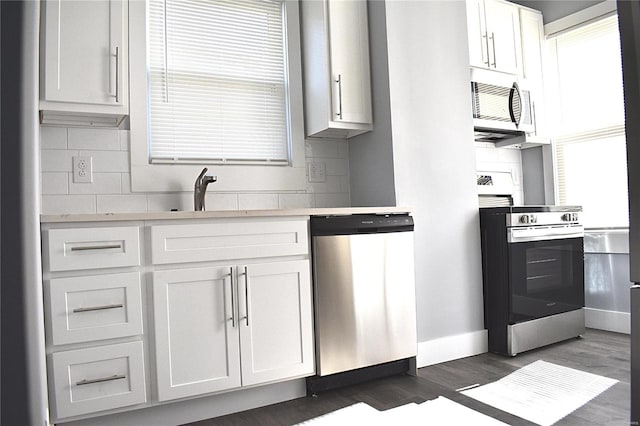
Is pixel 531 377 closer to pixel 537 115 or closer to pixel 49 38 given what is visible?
pixel 537 115

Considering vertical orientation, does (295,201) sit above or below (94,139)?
below

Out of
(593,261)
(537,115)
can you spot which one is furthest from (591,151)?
(593,261)

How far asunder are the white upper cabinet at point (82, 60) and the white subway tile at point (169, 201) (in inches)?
20.0

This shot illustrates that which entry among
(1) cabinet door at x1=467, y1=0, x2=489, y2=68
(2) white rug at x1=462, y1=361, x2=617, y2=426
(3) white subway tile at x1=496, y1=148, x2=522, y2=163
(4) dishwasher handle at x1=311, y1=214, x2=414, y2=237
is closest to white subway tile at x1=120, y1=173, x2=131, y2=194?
(4) dishwasher handle at x1=311, y1=214, x2=414, y2=237

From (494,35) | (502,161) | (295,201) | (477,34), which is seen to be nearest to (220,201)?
(295,201)

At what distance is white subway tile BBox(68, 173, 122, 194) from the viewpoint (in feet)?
8.23

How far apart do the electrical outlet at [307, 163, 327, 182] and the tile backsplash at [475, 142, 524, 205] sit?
55.8 inches

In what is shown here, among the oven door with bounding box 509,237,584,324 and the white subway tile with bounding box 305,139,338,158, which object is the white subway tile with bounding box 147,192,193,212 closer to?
the white subway tile with bounding box 305,139,338,158

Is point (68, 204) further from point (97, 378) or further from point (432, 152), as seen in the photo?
point (432, 152)

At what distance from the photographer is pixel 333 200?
10.7 ft

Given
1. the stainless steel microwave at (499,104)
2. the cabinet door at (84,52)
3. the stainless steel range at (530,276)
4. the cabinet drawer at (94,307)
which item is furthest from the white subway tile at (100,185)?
the stainless steel microwave at (499,104)

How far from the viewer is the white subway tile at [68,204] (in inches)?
95.8

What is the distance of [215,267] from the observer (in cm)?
220

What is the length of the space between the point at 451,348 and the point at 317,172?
1.39 meters
